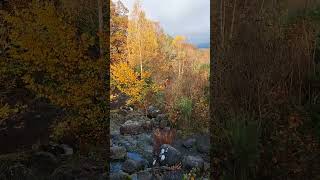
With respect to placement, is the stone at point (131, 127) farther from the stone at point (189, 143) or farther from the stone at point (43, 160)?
the stone at point (43, 160)

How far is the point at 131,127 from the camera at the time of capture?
14.7 ft

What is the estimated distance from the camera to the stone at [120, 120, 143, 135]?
4477mm

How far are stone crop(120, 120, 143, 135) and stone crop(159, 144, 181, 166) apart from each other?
306mm

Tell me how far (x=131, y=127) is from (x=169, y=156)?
1.58ft

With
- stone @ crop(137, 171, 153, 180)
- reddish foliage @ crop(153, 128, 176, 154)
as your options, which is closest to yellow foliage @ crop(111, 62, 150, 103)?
reddish foliage @ crop(153, 128, 176, 154)

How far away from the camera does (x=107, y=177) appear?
446 cm

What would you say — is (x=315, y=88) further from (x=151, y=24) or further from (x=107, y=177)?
(x=107, y=177)

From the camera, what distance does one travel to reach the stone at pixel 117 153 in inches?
176

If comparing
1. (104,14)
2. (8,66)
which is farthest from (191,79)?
(8,66)

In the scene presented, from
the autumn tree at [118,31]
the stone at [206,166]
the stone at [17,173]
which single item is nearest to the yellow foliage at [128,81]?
the autumn tree at [118,31]

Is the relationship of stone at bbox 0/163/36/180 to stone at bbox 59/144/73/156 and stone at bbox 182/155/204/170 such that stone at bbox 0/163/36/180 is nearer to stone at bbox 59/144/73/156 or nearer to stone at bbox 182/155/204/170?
stone at bbox 59/144/73/156

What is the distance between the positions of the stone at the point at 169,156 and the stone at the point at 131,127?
31 centimetres

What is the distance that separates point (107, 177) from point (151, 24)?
1592 mm

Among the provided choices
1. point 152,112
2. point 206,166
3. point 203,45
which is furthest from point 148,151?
point 203,45
